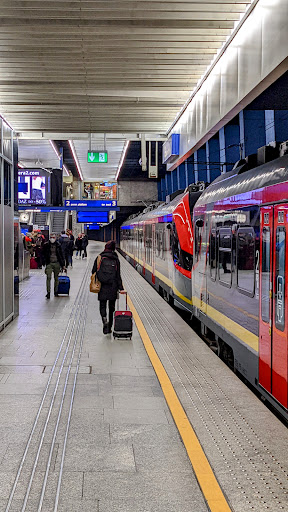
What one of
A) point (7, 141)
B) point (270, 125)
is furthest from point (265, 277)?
point (270, 125)

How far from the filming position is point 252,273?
7.07m

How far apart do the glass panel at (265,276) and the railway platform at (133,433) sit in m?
0.99

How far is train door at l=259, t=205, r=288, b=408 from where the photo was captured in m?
5.80

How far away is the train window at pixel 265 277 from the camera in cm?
639

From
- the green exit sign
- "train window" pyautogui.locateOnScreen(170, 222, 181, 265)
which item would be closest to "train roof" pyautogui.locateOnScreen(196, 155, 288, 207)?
"train window" pyautogui.locateOnScreen(170, 222, 181, 265)

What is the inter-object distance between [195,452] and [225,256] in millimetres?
3980

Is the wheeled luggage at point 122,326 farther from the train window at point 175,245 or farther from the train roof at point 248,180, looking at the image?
the train window at point 175,245

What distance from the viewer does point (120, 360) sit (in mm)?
9031

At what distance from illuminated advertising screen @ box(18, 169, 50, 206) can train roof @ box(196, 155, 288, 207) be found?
519 inches

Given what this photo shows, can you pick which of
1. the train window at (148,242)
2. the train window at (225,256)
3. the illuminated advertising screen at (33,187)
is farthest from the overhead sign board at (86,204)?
the train window at (225,256)

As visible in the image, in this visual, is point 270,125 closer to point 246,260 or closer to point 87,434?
point 246,260

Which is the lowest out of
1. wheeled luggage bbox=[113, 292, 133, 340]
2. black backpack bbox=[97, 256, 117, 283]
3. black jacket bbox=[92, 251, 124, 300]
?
wheeled luggage bbox=[113, 292, 133, 340]

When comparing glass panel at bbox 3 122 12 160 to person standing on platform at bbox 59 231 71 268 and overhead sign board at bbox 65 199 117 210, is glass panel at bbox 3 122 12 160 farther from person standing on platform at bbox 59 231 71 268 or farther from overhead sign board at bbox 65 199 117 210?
overhead sign board at bbox 65 199 117 210

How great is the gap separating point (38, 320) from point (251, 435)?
26.2 ft
